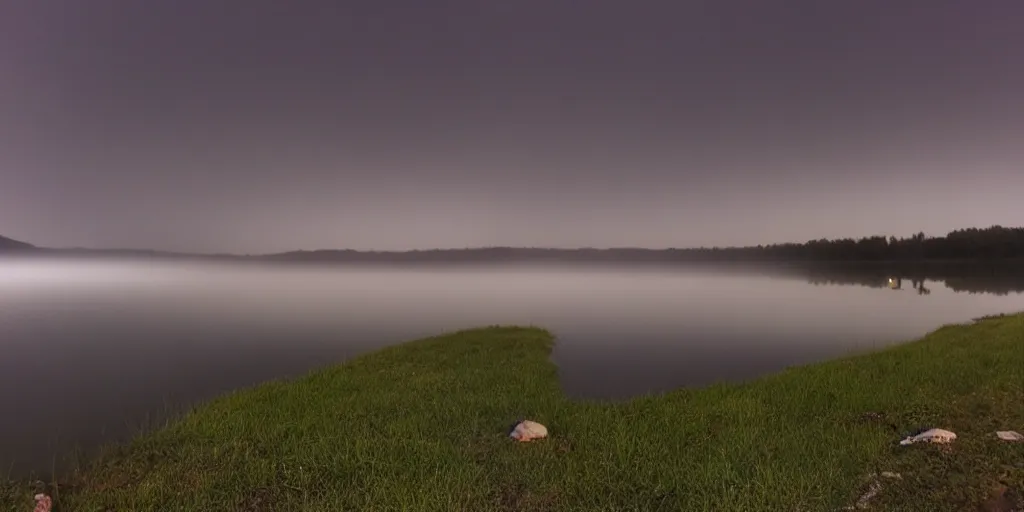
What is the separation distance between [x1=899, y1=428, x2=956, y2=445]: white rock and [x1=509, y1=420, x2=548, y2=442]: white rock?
7504mm

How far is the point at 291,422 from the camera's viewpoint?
12586mm

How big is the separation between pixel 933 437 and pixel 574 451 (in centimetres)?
732

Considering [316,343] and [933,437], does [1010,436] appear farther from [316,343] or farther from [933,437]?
[316,343]

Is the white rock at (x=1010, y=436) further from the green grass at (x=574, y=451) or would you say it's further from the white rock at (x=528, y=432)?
the white rock at (x=528, y=432)

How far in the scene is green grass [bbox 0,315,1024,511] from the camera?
841cm

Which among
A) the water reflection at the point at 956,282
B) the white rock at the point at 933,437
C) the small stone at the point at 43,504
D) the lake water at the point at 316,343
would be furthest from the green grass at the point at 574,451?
the water reflection at the point at 956,282

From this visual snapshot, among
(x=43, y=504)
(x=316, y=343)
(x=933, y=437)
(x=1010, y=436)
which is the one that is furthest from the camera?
(x=316, y=343)

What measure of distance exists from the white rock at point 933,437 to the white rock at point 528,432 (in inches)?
295

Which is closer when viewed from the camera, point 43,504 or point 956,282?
point 43,504

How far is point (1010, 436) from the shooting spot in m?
10.4

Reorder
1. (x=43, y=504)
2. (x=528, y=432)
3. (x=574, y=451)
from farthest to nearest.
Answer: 1. (x=528, y=432)
2. (x=574, y=451)
3. (x=43, y=504)

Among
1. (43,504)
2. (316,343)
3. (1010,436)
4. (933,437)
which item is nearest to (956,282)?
(1010,436)

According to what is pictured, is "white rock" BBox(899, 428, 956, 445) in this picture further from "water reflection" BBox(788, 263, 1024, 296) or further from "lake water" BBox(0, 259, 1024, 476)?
"water reflection" BBox(788, 263, 1024, 296)

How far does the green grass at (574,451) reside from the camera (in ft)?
27.6
